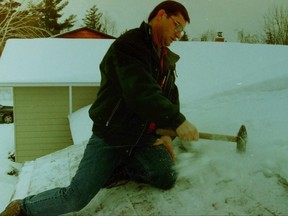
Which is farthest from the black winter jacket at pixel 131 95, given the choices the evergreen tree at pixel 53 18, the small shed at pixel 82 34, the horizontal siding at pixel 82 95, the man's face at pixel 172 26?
the evergreen tree at pixel 53 18

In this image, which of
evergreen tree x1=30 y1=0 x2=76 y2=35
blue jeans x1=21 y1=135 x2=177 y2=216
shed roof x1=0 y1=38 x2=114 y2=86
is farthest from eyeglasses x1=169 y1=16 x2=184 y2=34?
evergreen tree x1=30 y1=0 x2=76 y2=35

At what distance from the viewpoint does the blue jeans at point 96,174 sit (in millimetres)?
2431

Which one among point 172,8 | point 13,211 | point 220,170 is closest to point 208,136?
point 220,170

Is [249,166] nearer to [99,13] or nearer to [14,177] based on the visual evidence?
[14,177]

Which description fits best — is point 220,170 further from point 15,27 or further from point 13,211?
point 15,27

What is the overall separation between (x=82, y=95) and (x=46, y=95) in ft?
3.59

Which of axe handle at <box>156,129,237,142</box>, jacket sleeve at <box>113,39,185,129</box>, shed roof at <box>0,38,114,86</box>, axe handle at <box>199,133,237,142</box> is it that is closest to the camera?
jacket sleeve at <box>113,39,185,129</box>

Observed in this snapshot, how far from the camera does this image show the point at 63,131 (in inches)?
453

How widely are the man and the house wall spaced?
8.77m

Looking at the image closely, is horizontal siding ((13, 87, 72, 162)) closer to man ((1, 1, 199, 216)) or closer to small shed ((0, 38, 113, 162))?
small shed ((0, 38, 113, 162))

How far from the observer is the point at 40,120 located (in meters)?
11.4

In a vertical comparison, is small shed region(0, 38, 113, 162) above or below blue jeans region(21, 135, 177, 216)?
below

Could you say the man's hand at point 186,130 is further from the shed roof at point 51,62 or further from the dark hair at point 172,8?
the shed roof at point 51,62

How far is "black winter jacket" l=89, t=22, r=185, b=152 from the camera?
226 cm
